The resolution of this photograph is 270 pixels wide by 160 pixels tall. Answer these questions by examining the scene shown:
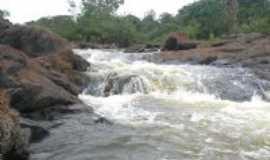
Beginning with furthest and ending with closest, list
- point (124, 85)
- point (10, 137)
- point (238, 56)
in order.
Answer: point (238, 56) → point (124, 85) → point (10, 137)

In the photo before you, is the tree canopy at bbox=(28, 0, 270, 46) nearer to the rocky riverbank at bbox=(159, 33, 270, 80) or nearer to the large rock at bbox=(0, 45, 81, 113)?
the rocky riverbank at bbox=(159, 33, 270, 80)

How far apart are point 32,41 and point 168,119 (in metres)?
8.36

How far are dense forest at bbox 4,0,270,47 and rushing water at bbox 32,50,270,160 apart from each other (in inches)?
618

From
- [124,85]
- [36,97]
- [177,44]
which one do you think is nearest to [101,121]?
[36,97]

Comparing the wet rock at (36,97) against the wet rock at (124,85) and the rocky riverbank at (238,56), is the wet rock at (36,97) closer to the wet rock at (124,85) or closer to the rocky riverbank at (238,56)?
the wet rock at (124,85)

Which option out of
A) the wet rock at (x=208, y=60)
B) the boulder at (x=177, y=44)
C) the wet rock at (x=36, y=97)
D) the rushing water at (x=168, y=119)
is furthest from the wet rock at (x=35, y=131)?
the boulder at (x=177, y=44)

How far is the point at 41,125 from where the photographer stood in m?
7.45

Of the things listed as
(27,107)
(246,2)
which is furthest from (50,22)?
(27,107)

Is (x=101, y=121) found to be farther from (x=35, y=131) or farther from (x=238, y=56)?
(x=238, y=56)

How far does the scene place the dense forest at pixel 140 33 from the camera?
108 feet

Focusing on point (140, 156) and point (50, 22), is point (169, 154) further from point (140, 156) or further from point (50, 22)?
point (50, 22)

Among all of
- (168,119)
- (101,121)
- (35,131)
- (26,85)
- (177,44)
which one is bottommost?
(168,119)

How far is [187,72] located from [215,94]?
1760 mm

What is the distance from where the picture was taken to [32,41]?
607 inches
